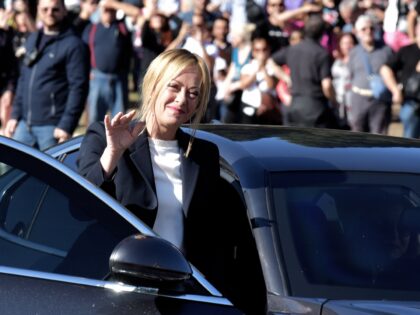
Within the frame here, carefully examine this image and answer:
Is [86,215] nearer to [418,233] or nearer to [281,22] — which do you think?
[418,233]

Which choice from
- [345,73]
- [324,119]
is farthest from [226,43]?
[324,119]

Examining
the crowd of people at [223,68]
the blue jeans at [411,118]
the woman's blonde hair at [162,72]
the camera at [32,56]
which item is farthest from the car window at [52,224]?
the blue jeans at [411,118]

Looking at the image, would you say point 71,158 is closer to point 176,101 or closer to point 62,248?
point 176,101

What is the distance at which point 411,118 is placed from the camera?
11805 millimetres

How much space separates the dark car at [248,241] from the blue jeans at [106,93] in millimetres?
8785

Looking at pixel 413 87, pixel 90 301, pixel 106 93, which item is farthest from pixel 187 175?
pixel 106 93

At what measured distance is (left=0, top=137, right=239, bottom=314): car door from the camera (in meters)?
3.59

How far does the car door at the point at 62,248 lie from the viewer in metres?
3.59

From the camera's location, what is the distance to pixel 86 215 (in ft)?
12.3

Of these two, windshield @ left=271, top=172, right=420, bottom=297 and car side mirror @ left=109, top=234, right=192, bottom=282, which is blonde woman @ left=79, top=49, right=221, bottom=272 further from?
car side mirror @ left=109, top=234, right=192, bottom=282

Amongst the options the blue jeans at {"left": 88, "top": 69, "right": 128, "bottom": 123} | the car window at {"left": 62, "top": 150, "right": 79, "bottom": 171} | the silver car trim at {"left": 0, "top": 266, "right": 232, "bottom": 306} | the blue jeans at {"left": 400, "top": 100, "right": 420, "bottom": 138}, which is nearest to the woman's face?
the car window at {"left": 62, "top": 150, "right": 79, "bottom": 171}

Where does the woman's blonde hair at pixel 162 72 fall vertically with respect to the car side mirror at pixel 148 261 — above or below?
above

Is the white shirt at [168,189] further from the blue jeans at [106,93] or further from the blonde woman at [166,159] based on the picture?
the blue jeans at [106,93]

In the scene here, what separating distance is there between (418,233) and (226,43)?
35.6 feet
